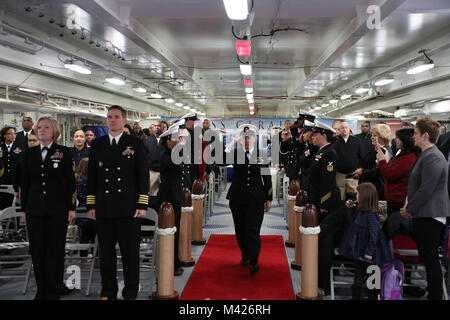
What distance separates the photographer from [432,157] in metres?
3.69

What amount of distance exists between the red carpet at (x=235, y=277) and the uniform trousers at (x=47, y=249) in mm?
1273

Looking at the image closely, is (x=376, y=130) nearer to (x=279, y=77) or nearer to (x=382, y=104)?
(x=279, y=77)

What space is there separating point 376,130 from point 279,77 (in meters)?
12.3

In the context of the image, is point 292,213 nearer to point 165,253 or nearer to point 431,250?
point 431,250

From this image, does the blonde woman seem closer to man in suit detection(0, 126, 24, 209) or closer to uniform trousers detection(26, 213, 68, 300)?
uniform trousers detection(26, 213, 68, 300)

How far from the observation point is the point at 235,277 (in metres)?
4.86

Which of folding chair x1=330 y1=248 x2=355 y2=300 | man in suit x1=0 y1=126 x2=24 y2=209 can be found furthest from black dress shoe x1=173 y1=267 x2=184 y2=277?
man in suit x1=0 y1=126 x2=24 y2=209

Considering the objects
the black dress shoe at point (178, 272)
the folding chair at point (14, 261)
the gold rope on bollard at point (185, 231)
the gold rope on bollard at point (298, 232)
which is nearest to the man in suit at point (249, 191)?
the gold rope on bollard at point (298, 232)

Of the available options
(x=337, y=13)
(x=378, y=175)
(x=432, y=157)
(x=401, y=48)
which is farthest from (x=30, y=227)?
(x=401, y=48)

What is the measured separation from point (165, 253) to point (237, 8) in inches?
141

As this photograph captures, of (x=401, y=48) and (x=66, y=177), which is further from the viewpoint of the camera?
(x=401, y=48)

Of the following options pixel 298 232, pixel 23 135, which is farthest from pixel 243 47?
pixel 23 135

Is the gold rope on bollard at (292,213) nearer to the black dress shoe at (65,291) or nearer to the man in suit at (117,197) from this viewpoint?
the man in suit at (117,197)

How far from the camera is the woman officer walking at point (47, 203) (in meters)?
3.70
